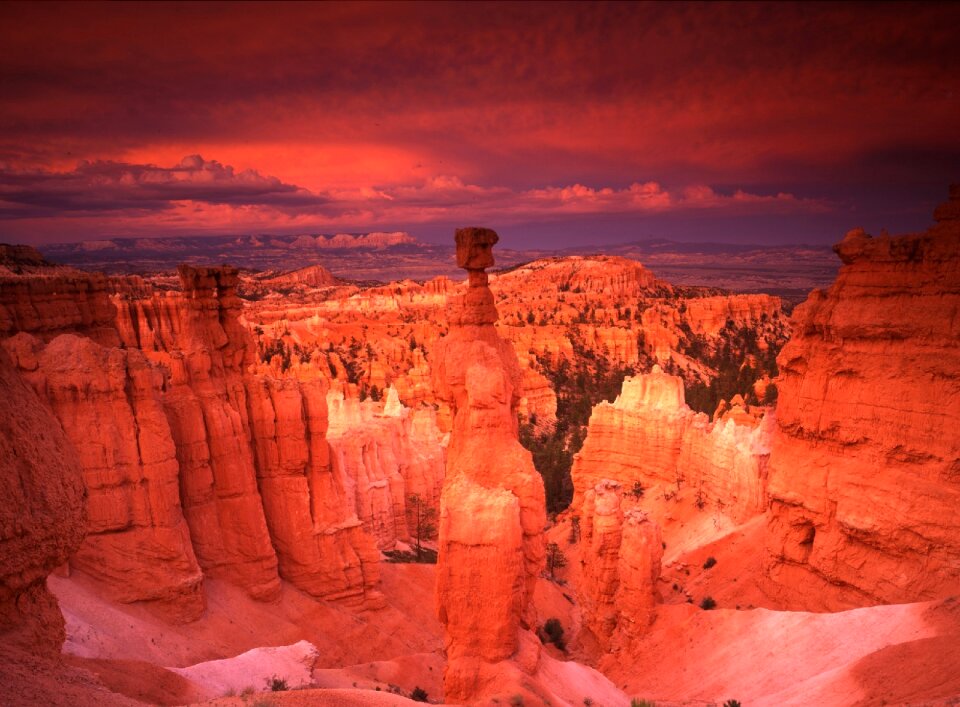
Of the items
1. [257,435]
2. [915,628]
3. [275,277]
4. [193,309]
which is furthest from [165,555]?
[275,277]

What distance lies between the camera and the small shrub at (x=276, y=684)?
410 inches

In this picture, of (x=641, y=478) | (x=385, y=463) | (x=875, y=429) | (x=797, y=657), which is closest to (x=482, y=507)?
(x=797, y=657)

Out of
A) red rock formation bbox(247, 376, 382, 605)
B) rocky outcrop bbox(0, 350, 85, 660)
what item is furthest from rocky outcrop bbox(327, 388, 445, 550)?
rocky outcrop bbox(0, 350, 85, 660)

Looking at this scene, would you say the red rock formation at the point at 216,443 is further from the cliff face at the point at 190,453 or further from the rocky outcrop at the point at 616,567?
the rocky outcrop at the point at 616,567

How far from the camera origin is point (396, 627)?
18156 millimetres

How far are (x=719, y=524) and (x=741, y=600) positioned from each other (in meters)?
6.59

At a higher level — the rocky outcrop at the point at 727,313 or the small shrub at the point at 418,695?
the rocky outcrop at the point at 727,313

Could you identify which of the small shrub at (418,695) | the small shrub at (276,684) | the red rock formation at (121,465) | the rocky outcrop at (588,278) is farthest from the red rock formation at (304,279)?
the small shrub at (276,684)

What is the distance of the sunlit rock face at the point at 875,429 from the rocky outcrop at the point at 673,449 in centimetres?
769

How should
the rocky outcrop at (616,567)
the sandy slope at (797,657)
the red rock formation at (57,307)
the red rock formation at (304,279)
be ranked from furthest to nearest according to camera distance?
the red rock formation at (304,279), the rocky outcrop at (616,567), the red rock formation at (57,307), the sandy slope at (797,657)

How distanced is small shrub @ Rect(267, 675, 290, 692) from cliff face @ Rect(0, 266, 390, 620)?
4201 mm

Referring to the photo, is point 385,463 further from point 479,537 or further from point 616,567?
point 479,537

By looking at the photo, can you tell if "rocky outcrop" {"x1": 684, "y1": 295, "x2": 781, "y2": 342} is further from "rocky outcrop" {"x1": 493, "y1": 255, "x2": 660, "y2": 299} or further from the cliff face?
the cliff face

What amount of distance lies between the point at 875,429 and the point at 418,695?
40.4ft
